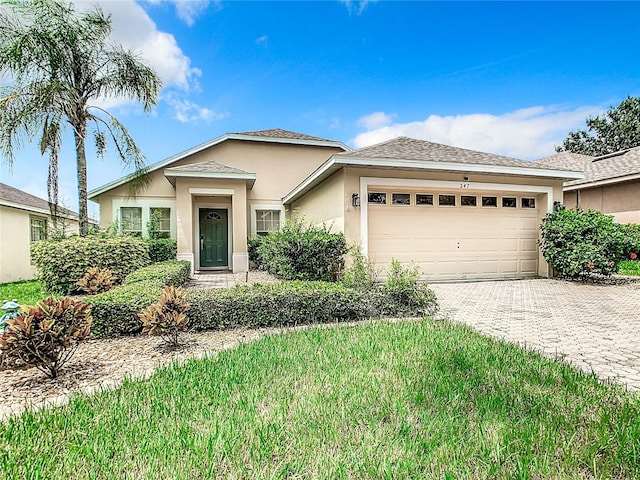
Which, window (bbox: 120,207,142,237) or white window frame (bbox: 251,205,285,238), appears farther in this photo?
white window frame (bbox: 251,205,285,238)

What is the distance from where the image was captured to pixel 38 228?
1498 cm

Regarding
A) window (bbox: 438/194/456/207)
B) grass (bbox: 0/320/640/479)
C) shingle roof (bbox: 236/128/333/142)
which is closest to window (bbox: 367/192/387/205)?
window (bbox: 438/194/456/207)

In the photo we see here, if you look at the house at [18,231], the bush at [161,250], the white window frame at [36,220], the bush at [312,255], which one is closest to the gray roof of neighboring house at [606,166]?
the bush at [312,255]

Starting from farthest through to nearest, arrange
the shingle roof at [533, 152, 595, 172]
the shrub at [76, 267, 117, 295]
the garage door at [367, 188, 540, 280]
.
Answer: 1. the shingle roof at [533, 152, 595, 172]
2. the garage door at [367, 188, 540, 280]
3. the shrub at [76, 267, 117, 295]

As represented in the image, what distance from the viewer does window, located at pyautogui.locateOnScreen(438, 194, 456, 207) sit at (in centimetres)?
1017

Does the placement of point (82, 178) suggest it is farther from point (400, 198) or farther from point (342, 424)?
point (342, 424)

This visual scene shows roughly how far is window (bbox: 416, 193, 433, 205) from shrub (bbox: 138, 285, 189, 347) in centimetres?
737

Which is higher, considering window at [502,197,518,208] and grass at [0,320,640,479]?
window at [502,197,518,208]

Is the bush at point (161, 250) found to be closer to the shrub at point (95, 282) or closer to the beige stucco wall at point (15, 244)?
the beige stucco wall at point (15, 244)

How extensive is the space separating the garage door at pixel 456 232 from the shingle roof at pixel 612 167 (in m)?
4.19

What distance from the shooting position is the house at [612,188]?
12.3 metres

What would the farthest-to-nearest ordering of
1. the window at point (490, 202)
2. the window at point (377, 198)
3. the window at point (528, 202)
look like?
the window at point (528, 202) → the window at point (490, 202) → the window at point (377, 198)

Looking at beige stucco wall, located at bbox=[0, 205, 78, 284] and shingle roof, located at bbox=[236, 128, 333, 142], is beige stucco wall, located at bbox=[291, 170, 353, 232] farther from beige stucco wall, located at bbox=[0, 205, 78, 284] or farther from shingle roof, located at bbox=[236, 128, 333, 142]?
beige stucco wall, located at bbox=[0, 205, 78, 284]

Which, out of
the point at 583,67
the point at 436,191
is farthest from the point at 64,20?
the point at 583,67
